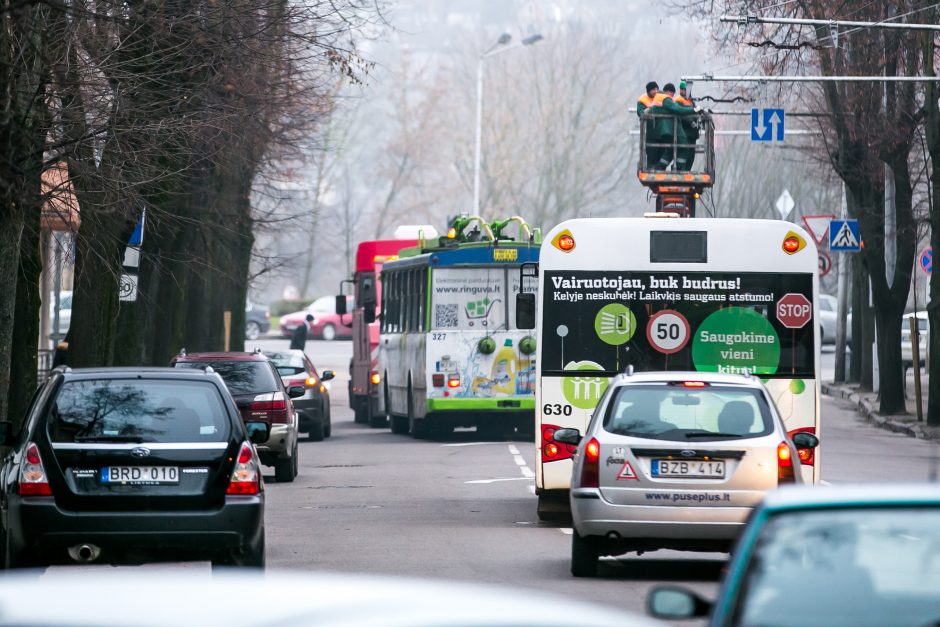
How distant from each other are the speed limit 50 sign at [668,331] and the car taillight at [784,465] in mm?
3802

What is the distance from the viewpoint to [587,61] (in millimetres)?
78562

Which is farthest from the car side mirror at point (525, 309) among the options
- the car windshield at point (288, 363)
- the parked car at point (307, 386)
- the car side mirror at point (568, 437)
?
the car windshield at point (288, 363)

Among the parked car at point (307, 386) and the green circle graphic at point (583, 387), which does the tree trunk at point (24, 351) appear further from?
the parked car at point (307, 386)

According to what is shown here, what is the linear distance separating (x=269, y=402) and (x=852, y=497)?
654 inches

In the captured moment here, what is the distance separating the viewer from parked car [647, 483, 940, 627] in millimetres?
5023

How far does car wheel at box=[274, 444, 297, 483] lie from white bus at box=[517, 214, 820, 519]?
6.30m

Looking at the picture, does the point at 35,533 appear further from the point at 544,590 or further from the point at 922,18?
the point at 922,18

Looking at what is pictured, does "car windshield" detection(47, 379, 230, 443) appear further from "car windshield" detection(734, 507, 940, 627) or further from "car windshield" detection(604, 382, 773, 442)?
"car windshield" detection(734, 507, 940, 627)

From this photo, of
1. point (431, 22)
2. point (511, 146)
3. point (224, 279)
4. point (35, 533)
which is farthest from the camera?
point (431, 22)

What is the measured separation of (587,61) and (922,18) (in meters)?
49.1

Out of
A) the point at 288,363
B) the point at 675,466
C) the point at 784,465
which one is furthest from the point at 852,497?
the point at 288,363

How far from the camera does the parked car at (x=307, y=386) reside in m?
28.8

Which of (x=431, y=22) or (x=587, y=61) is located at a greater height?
(x=431, y=22)

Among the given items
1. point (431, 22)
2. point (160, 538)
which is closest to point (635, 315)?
point (160, 538)
